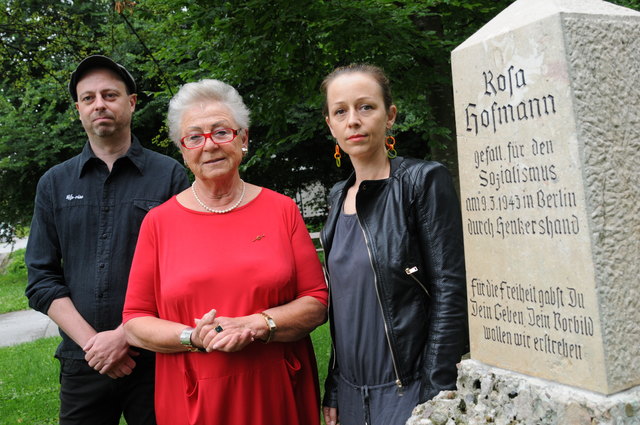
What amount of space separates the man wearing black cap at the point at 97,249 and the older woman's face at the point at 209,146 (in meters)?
0.39

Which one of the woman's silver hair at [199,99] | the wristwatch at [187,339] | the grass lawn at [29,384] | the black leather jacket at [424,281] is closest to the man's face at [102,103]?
the woman's silver hair at [199,99]

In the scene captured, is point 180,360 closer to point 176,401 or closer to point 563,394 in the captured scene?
point 176,401

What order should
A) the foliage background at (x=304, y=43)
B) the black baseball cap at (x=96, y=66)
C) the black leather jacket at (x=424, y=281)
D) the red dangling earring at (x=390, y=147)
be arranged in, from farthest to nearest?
1. the foliage background at (x=304, y=43)
2. the black baseball cap at (x=96, y=66)
3. the red dangling earring at (x=390, y=147)
4. the black leather jacket at (x=424, y=281)

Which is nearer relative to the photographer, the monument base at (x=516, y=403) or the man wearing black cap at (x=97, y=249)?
the monument base at (x=516, y=403)

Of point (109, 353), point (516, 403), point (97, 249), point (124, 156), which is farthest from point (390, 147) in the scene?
point (109, 353)

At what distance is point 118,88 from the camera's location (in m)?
2.97

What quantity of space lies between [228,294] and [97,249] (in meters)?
0.73

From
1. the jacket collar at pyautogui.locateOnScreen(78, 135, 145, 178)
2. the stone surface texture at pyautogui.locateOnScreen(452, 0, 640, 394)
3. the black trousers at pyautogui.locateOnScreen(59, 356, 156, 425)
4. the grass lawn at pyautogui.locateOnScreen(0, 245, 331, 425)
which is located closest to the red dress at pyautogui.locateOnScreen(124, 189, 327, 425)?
the black trousers at pyautogui.locateOnScreen(59, 356, 156, 425)

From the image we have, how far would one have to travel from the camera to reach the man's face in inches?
115

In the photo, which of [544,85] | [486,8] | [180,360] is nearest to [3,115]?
[486,8]

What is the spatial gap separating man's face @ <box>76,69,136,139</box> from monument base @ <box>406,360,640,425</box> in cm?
192

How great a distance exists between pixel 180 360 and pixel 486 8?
14.2ft

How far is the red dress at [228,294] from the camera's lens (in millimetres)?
2545

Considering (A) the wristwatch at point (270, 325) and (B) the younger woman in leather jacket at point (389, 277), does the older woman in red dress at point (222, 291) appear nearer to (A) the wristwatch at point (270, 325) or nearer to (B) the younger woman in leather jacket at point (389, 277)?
(A) the wristwatch at point (270, 325)
